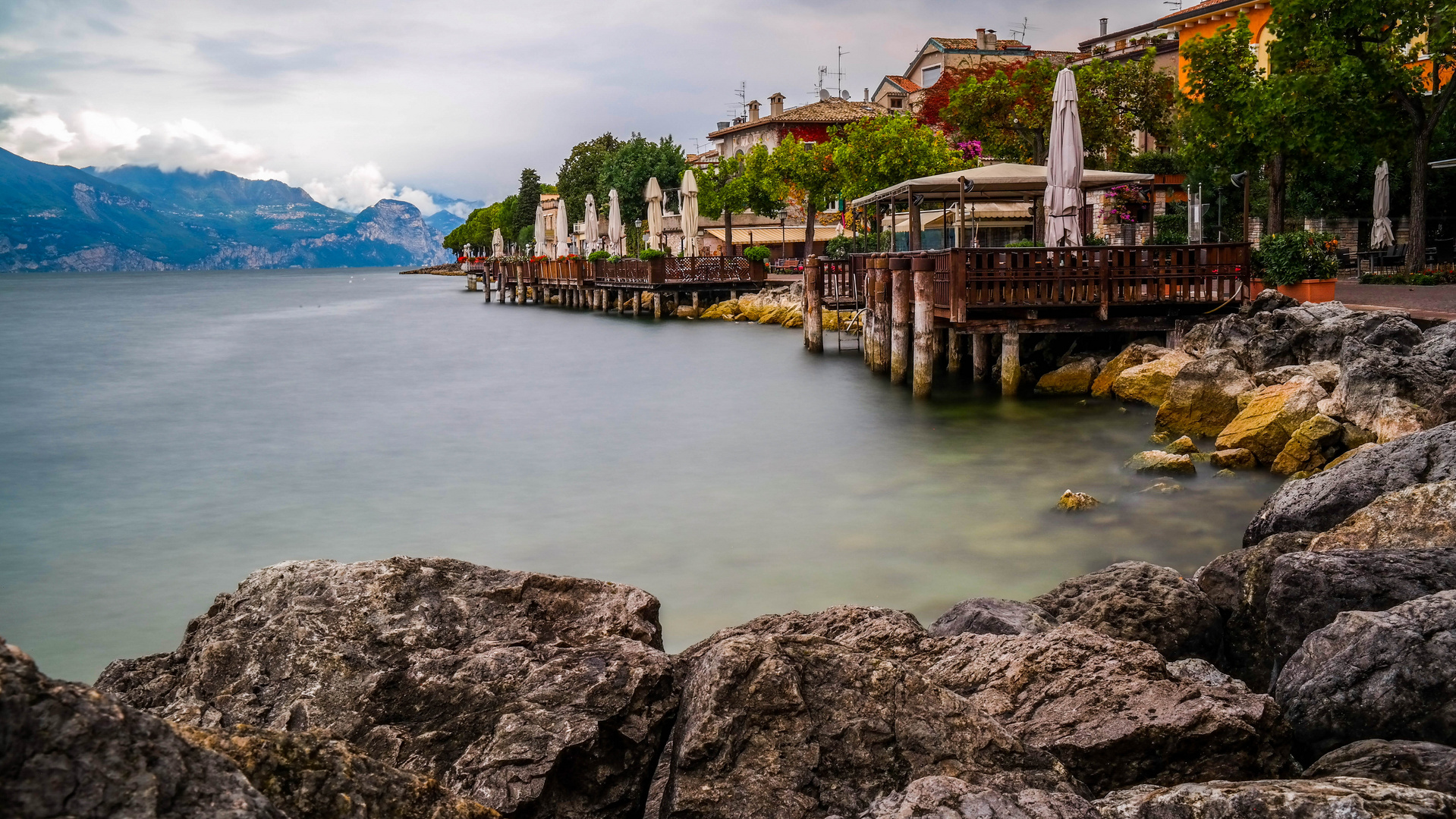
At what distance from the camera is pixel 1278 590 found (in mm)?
5617

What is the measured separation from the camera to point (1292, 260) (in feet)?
61.8

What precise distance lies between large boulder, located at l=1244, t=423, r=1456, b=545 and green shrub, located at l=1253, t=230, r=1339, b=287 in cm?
1176

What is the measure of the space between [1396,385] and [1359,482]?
3.95 meters

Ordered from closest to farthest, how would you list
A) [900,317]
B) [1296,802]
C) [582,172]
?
1. [1296,802]
2. [900,317]
3. [582,172]

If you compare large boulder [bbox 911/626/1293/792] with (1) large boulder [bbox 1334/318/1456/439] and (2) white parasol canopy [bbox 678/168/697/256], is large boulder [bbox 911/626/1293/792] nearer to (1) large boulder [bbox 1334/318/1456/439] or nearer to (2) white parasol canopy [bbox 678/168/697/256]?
(1) large boulder [bbox 1334/318/1456/439]

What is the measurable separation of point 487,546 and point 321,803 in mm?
8476

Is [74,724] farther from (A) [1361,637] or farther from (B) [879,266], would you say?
(B) [879,266]

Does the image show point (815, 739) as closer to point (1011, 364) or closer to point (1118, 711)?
point (1118, 711)

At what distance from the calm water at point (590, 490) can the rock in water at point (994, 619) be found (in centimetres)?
227

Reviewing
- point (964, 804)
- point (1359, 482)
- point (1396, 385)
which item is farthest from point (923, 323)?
point (964, 804)

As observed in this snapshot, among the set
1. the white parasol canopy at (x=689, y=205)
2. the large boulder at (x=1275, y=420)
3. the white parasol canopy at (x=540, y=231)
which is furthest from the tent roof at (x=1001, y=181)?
the white parasol canopy at (x=540, y=231)

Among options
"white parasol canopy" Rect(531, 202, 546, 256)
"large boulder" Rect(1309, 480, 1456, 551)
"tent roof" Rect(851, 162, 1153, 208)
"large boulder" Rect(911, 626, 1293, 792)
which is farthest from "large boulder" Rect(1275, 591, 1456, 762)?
"white parasol canopy" Rect(531, 202, 546, 256)

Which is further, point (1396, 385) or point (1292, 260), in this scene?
point (1292, 260)

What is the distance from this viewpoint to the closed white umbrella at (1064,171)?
1848cm
